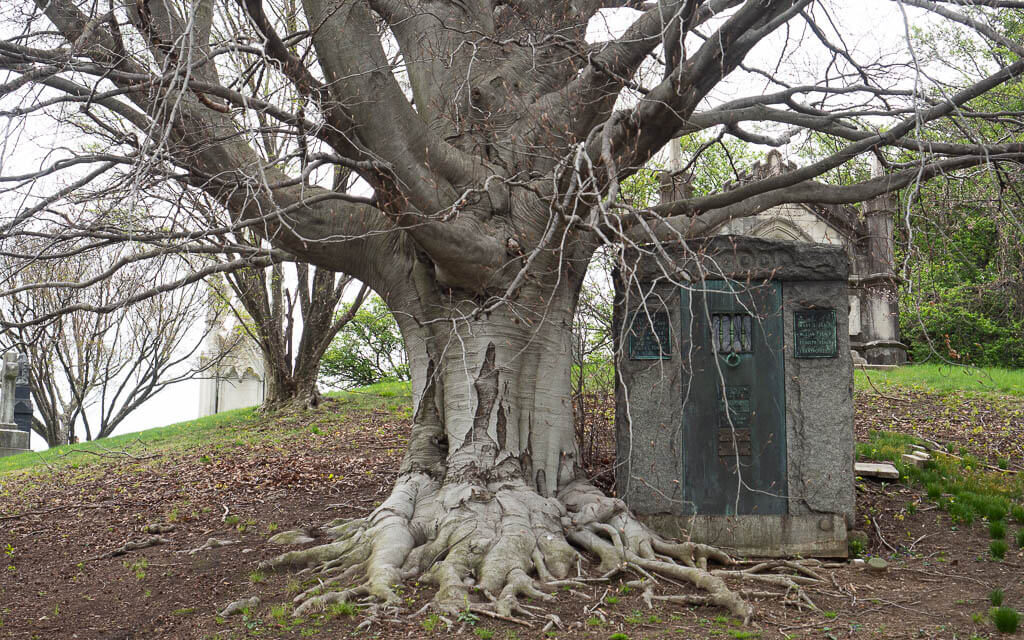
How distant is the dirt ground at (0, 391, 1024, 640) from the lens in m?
5.00

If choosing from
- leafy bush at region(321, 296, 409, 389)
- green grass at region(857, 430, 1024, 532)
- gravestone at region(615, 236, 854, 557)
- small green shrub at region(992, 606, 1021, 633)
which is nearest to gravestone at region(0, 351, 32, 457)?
leafy bush at region(321, 296, 409, 389)

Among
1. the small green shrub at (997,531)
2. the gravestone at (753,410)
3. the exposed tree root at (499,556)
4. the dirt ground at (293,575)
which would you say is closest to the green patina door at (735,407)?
Answer: the gravestone at (753,410)

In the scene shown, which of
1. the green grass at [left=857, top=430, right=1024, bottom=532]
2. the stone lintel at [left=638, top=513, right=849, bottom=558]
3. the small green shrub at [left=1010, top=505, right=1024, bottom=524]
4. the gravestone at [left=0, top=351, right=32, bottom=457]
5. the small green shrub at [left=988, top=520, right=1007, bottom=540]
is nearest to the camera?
the stone lintel at [left=638, top=513, right=849, bottom=558]

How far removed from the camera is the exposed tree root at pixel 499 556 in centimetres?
536

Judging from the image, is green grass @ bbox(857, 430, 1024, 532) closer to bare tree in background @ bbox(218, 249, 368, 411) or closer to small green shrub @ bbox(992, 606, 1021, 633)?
small green shrub @ bbox(992, 606, 1021, 633)

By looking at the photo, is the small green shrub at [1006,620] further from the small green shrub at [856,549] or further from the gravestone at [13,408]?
the gravestone at [13,408]

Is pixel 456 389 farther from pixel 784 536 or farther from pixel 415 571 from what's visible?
pixel 784 536

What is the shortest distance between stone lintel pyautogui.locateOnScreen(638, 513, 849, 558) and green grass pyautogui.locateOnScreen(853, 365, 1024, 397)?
21.6 ft

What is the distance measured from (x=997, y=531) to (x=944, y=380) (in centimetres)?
816

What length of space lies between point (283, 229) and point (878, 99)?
600 cm

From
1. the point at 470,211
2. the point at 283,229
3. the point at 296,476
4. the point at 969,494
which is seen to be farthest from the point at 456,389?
the point at 969,494

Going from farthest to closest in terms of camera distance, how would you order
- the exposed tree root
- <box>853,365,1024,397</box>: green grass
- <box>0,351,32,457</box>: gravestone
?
<box>0,351,32,457</box>: gravestone, <box>853,365,1024,397</box>: green grass, the exposed tree root

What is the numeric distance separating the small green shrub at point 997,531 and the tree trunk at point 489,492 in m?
2.70

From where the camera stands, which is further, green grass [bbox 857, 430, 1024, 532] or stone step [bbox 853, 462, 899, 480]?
stone step [bbox 853, 462, 899, 480]
